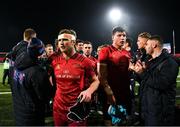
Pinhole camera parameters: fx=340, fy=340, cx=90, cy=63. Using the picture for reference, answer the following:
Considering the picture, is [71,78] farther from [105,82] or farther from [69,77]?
[105,82]

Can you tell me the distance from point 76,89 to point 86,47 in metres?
4.14

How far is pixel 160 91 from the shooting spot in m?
5.23

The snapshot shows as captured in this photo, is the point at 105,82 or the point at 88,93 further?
the point at 105,82

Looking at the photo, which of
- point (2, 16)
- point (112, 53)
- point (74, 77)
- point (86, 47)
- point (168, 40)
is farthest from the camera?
point (2, 16)

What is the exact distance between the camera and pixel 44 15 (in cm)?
6475

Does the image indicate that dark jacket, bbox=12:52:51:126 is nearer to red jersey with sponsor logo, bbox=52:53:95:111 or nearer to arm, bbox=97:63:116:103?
red jersey with sponsor logo, bbox=52:53:95:111

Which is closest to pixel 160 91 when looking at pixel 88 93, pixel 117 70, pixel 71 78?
pixel 117 70

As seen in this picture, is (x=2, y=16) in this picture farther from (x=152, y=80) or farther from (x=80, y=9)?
(x=152, y=80)

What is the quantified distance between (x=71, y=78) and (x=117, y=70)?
1133 mm

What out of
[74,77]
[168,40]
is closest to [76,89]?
[74,77]

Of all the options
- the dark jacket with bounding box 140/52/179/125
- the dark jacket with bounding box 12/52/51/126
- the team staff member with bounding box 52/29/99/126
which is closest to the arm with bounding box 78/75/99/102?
the team staff member with bounding box 52/29/99/126

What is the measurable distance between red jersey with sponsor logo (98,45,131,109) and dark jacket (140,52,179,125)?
647 mm

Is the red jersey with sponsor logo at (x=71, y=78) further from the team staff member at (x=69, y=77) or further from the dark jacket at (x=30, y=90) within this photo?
the dark jacket at (x=30, y=90)

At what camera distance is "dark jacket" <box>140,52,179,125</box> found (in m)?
5.18
